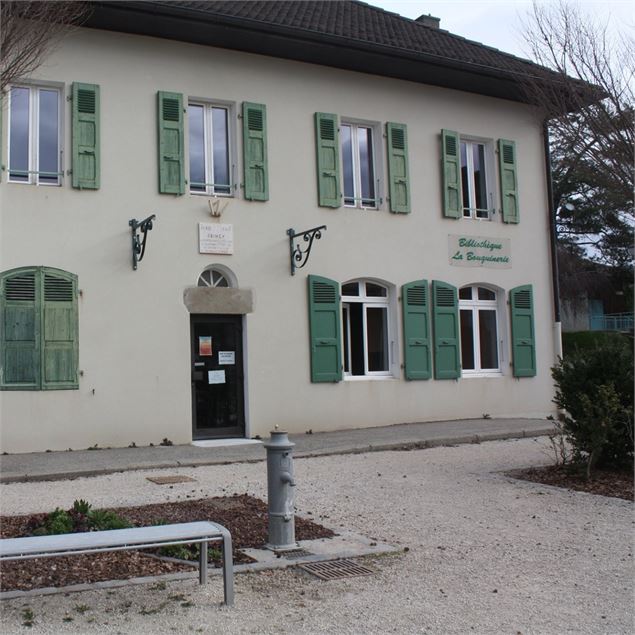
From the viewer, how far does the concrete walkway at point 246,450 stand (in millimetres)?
9734

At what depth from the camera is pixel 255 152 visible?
1336cm

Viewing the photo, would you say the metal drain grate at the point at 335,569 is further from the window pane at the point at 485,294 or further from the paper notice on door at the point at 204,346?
the window pane at the point at 485,294

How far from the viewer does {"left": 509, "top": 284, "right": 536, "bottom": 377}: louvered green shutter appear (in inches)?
622

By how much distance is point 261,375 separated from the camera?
13.1 meters

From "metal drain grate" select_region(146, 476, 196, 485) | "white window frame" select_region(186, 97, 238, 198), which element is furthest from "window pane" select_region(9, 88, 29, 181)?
"metal drain grate" select_region(146, 476, 196, 485)

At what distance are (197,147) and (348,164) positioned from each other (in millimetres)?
2927

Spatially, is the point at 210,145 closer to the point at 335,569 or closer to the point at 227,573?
the point at 335,569

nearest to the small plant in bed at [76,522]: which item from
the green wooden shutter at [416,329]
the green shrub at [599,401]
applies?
the green shrub at [599,401]

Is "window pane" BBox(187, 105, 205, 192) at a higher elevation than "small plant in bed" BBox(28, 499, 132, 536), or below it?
higher

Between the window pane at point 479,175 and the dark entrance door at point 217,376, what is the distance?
5882 millimetres

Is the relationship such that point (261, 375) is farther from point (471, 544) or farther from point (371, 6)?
point (371, 6)

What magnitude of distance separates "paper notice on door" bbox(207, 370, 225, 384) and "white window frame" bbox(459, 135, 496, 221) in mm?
5944

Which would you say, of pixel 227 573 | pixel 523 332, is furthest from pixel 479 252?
pixel 227 573

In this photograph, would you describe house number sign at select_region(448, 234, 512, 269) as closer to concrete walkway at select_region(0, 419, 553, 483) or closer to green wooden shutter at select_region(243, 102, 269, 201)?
concrete walkway at select_region(0, 419, 553, 483)
